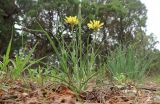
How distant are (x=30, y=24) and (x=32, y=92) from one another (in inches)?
867

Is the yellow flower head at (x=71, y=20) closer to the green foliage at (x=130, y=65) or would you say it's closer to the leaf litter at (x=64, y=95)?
the leaf litter at (x=64, y=95)

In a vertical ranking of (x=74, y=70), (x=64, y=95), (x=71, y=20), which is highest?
(x=71, y=20)

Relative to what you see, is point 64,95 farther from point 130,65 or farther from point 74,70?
point 130,65

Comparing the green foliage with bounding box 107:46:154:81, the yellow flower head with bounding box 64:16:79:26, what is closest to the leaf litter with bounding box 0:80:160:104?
the yellow flower head with bounding box 64:16:79:26

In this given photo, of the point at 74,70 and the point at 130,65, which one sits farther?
the point at 130,65

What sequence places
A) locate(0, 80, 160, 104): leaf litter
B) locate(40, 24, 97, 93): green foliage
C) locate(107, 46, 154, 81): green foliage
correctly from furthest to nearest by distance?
locate(107, 46, 154, 81): green foliage
locate(40, 24, 97, 93): green foliage
locate(0, 80, 160, 104): leaf litter

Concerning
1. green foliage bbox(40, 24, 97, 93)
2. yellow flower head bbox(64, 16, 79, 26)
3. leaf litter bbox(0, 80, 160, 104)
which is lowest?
leaf litter bbox(0, 80, 160, 104)


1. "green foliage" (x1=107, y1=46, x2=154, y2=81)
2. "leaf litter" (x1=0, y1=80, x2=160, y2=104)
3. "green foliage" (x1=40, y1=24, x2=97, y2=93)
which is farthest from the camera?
"green foliage" (x1=107, y1=46, x2=154, y2=81)

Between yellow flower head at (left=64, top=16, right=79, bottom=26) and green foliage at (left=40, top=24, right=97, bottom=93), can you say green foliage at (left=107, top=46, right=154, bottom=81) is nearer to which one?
green foliage at (left=40, top=24, right=97, bottom=93)

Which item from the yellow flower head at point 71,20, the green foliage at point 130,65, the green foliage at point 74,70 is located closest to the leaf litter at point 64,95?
the green foliage at point 74,70

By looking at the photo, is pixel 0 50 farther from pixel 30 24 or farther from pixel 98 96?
pixel 98 96

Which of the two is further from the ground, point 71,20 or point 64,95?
point 71,20

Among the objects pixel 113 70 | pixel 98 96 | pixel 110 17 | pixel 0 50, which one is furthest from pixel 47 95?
→ pixel 110 17

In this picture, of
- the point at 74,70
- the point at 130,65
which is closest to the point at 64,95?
the point at 74,70
